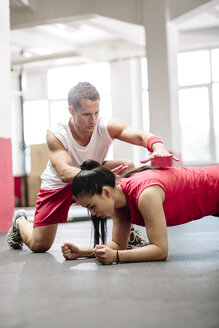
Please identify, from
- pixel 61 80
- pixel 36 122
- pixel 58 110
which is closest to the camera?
pixel 58 110

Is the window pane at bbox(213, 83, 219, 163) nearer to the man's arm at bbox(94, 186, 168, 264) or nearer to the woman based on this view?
the woman

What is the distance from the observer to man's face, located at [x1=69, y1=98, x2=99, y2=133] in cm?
251

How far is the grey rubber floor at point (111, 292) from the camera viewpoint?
1.39 metres

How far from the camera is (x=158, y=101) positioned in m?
6.33

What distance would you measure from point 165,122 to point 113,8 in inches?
74.1

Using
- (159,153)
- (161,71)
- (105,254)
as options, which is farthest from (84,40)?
(105,254)

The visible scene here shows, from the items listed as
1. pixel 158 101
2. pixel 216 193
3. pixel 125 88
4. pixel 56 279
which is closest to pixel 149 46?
→ pixel 158 101

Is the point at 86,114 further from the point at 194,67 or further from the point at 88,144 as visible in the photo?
the point at 194,67

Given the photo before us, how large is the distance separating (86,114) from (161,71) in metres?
3.98

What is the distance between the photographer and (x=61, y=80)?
10.8 m

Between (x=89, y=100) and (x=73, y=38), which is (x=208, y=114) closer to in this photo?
(x=73, y=38)

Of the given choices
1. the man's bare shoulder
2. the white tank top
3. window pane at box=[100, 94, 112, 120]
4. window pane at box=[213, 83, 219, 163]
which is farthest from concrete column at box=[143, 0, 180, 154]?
window pane at box=[100, 94, 112, 120]

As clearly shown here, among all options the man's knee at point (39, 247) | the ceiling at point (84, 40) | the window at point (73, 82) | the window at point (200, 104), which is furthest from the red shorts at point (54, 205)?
the window at point (73, 82)

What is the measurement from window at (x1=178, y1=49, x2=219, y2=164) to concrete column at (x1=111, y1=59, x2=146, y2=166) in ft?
3.24
